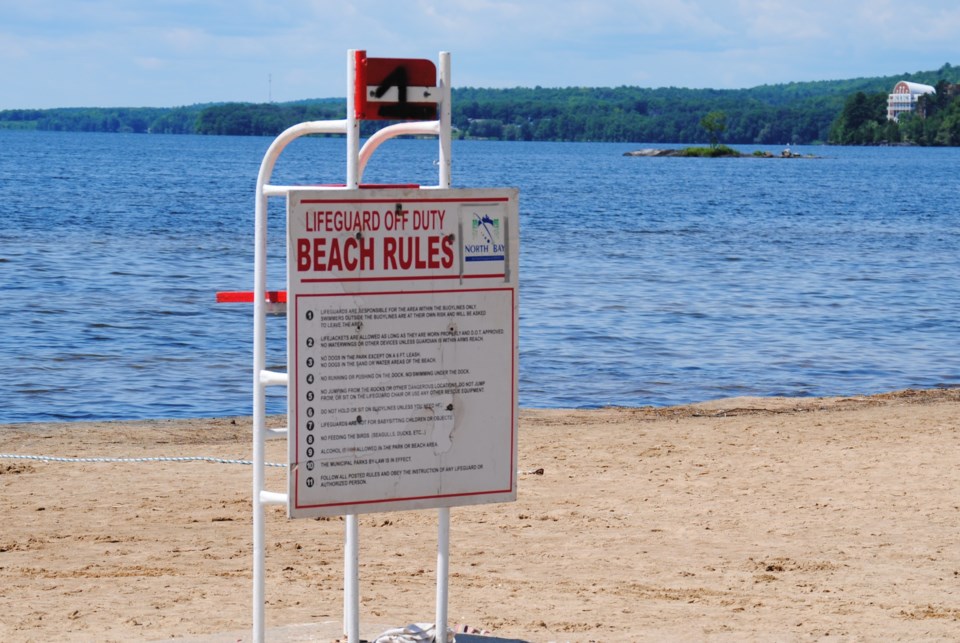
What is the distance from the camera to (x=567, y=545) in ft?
24.3

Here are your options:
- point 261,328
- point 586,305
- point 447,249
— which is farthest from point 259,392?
point 586,305

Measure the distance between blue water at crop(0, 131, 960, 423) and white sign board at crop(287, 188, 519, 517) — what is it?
8.70m

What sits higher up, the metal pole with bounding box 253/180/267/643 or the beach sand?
the metal pole with bounding box 253/180/267/643

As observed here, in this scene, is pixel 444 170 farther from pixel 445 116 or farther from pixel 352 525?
pixel 352 525

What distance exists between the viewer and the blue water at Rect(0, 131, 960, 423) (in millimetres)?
15633

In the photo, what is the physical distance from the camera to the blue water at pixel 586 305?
51.3 ft

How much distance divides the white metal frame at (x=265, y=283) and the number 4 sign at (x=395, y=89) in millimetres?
33

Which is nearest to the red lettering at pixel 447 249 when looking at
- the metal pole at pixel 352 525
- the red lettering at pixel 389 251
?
the red lettering at pixel 389 251

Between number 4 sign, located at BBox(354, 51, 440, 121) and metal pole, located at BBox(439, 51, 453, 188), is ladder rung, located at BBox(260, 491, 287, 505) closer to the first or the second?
metal pole, located at BBox(439, 51, 453, 188)

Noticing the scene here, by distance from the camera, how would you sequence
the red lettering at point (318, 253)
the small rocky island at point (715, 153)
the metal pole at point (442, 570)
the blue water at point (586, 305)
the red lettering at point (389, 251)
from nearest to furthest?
the red lettering at point (318, 253) < the red lettering at point (389, 251) < the metal pole at point (442, 570) < the blue water at point (586, 305) < the small rocky island at point (715, 153)

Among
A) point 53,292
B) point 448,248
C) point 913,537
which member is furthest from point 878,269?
point 448,248

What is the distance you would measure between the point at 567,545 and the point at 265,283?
331 cm

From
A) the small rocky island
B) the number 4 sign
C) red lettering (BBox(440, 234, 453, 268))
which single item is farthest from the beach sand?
the small rocky island

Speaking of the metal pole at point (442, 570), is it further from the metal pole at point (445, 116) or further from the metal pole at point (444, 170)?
the metal pole at point (445, 116)
